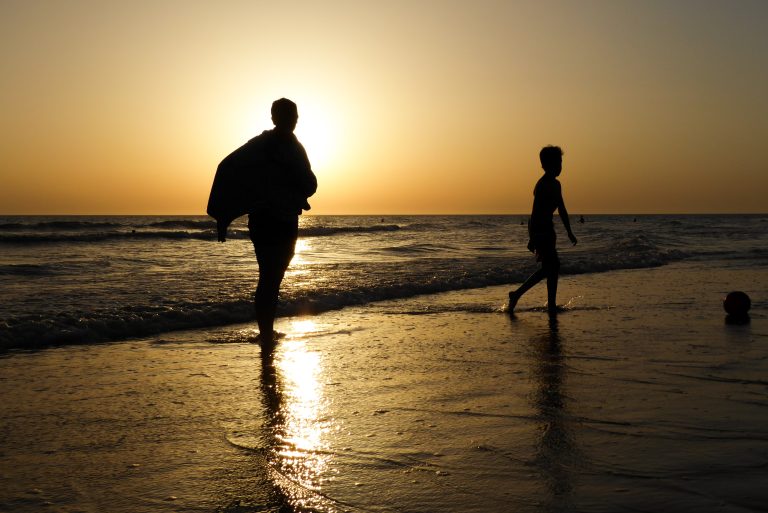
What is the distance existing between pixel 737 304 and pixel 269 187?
5183 millimetres

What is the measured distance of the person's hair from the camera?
5789 mm

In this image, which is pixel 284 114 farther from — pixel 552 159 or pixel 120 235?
pixel 120 235

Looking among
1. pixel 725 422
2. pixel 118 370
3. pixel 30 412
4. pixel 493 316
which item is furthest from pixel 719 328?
pixel 30 412

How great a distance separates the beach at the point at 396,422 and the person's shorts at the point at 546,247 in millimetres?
1665

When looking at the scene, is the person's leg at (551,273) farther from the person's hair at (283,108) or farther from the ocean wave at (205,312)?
the person's hair at (283,108)

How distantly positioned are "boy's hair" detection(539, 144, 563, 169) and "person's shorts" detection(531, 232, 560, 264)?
0.87 m

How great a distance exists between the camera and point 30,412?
12.8 ft

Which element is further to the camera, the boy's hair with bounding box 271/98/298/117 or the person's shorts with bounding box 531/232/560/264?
the person's shorts with bounding box 531/232/560/264

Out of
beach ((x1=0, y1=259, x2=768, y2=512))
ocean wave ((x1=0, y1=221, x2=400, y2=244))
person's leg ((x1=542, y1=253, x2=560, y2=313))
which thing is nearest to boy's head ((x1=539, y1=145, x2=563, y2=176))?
person's leg ((x1=542, y1=253, x2=560, y2=313))

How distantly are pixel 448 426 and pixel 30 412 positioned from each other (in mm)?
2450

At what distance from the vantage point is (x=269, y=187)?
5.74 metres

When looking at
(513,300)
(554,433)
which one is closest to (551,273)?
(513,300)

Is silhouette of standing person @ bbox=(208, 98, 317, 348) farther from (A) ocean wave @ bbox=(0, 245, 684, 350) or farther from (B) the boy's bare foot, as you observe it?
(B) the boy's bare foot

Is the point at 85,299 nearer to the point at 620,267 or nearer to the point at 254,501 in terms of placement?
the point at 254,501
